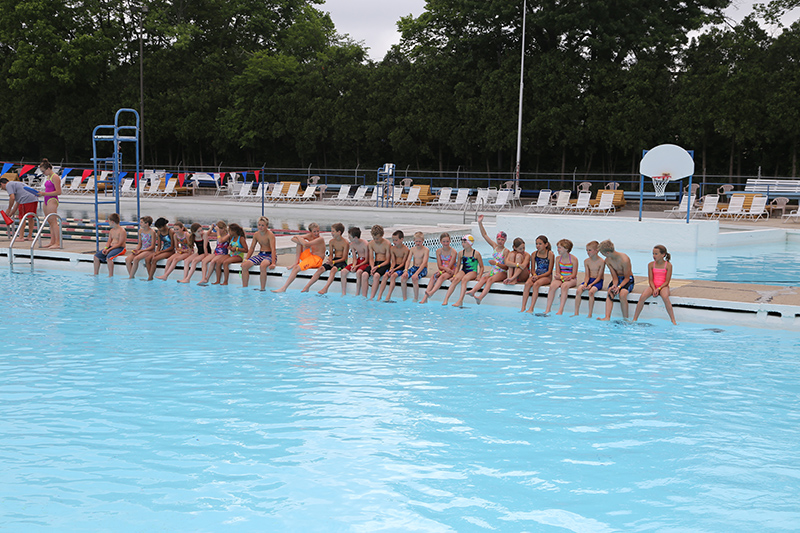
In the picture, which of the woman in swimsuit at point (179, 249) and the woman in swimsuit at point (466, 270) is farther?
the woman in swimsuit at point (179, 249)

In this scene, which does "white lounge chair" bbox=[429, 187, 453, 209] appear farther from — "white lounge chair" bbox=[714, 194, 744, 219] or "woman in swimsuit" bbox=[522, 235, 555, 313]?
"woman in swimsuit" bbox=[522, 235, 555, 313]

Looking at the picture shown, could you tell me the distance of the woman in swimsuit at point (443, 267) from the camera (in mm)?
11117

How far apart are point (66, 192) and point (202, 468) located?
1237 inches


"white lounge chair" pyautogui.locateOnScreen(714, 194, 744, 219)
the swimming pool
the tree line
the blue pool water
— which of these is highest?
the tree line

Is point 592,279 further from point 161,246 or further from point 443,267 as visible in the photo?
point 161,246

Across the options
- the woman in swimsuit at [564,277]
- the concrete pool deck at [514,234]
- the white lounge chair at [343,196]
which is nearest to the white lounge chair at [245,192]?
the concrete pool deck at [514,234]

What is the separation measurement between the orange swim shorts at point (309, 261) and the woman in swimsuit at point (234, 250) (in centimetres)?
111

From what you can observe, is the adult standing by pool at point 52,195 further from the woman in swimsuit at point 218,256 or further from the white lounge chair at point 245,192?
the white lounge chair at point 245,192

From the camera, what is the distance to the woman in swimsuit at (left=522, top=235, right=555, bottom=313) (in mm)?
10492

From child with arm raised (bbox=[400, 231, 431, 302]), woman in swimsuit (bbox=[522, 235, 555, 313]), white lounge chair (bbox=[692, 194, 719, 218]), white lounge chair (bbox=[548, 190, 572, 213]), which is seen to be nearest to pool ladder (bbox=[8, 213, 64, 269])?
child with arm raised (bbox=[400, 231, 431, 302])

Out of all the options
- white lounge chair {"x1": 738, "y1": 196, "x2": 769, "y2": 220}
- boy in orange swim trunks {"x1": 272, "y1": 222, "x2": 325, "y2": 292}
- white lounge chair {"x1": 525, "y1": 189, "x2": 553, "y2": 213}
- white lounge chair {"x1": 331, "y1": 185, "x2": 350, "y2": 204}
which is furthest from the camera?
white lounge chair {"x1": 331, "y1": 185, "x2": 350, "y2": 204}

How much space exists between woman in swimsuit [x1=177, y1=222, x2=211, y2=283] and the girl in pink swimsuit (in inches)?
274

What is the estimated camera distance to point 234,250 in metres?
12.6

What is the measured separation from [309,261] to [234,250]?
139 centimetres
